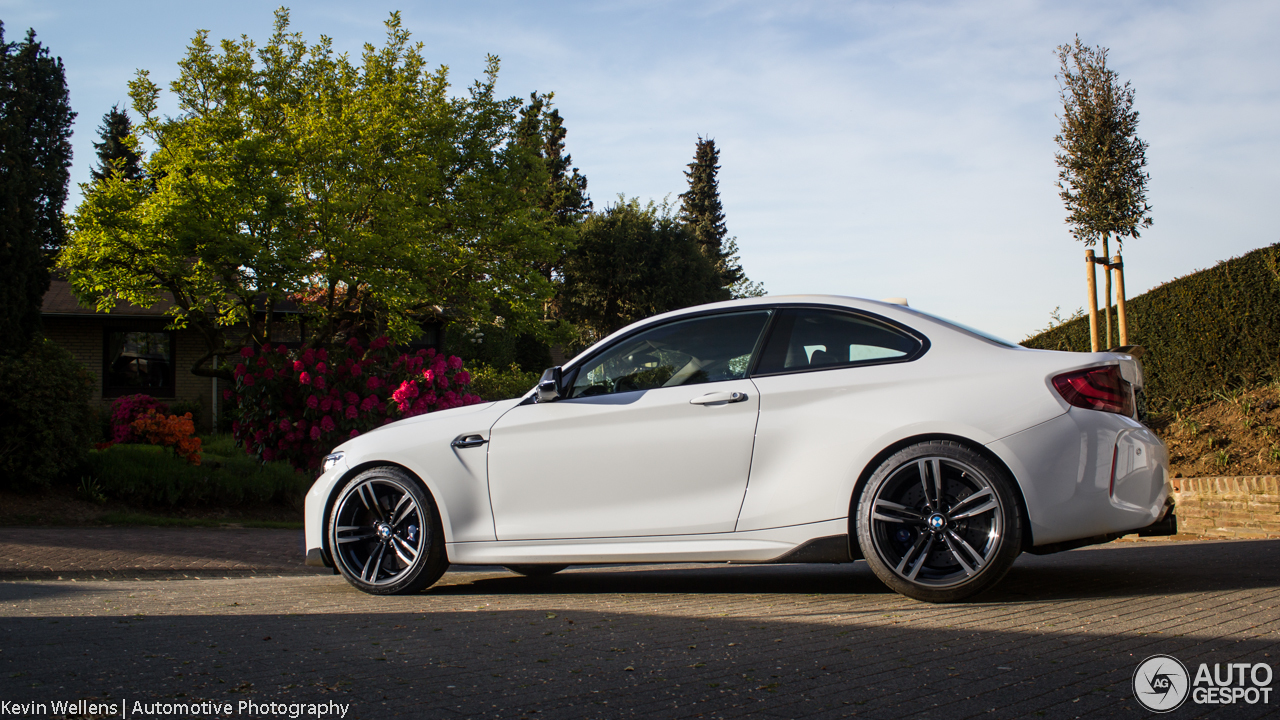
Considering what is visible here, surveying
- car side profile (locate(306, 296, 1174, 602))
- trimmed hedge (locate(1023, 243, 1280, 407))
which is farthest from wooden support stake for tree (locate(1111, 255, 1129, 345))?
car side profile (locate(306, 296, 1174, 602))

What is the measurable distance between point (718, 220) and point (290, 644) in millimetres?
56729

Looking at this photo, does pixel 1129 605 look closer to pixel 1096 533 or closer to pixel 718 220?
pixel 1096 533

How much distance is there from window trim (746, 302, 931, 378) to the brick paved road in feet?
3.92

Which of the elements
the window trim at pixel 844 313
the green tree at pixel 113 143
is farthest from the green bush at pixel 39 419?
the green tree at pixel 113 143

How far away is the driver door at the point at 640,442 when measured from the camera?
484 cm

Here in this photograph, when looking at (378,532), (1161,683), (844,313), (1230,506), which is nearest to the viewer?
(1161,683)

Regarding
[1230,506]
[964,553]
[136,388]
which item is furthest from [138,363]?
Result: [964,553]

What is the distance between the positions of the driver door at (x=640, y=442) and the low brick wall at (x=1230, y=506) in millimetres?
5940

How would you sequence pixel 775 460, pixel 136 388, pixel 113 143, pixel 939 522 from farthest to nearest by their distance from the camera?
pixel 113 143
pixel 136 388
pixel 775 460
pixel 939 522

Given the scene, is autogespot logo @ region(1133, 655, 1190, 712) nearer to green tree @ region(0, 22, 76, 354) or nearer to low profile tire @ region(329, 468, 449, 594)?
low profile tire @ region(329, 468, 449, 594)

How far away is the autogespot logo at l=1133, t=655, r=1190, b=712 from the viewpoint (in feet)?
9.42

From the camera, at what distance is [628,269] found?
38125mm

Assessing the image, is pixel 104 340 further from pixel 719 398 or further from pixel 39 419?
pixel 719 398

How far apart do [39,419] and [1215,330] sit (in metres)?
13.5
